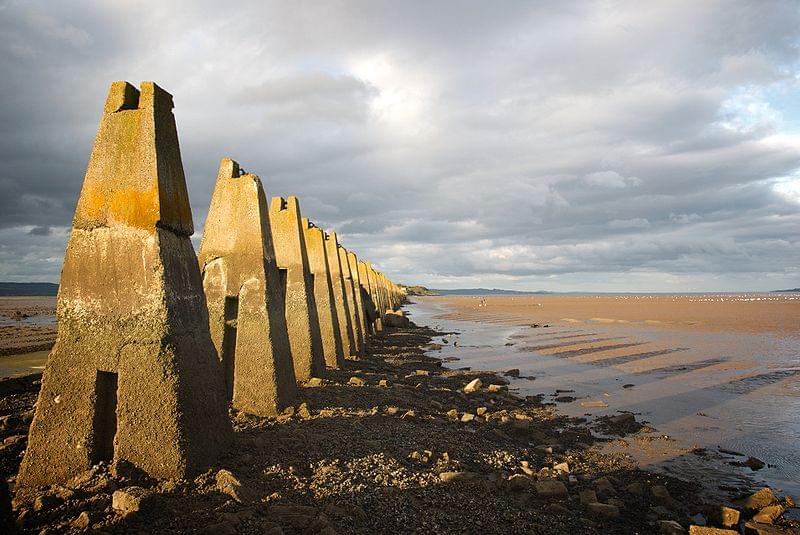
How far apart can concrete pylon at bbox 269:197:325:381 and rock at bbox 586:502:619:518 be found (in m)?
6.82

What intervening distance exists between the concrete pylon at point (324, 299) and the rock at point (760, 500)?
9.73 metres

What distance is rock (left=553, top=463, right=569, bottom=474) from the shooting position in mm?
7356

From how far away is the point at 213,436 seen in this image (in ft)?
19.2

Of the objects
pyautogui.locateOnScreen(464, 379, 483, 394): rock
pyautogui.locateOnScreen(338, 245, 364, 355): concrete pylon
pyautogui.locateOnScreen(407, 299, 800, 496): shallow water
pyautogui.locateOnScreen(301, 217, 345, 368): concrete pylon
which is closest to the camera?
pyautogui.locateOnScreen(407, 299, 800, 496): shallow water

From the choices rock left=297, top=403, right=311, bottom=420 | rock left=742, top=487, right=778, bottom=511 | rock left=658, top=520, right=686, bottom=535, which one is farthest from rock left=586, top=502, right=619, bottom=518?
rock left=297, top=403, right=311, bottom=420

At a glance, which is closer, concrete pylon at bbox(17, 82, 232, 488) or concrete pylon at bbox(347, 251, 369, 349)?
concrete pylon at bbox(17, 82, 232, 488)

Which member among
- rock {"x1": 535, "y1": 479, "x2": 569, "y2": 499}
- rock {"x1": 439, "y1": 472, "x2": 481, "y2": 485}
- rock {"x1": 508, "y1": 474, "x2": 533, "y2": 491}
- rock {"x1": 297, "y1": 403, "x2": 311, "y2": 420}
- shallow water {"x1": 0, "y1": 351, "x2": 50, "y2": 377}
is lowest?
rock {"x1": 535, "y1": 479, "x2": 569, "y2": 499}

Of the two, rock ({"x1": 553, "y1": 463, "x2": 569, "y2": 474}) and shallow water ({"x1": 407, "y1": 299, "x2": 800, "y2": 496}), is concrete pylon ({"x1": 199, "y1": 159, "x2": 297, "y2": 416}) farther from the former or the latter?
shallow water ({"x1": 407, "y1": 299, "x2": 800, "y2": 496})

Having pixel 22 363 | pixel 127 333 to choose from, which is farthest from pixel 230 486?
pixel 22 363

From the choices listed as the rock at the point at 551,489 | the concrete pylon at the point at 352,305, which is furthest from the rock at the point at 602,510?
the concrete pylon at the point at 352,305

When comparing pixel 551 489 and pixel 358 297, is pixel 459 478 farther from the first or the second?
pixel 358 297

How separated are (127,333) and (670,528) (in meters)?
6.35

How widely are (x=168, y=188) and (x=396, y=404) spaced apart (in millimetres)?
6204

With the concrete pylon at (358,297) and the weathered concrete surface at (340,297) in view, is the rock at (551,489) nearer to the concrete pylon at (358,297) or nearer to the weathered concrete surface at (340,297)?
the weathered concrete surface at (340,297)
